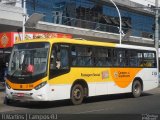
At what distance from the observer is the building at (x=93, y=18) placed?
35044 millimetres

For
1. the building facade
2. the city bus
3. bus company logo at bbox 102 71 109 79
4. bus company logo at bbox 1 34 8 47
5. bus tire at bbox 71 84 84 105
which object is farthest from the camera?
the building facade

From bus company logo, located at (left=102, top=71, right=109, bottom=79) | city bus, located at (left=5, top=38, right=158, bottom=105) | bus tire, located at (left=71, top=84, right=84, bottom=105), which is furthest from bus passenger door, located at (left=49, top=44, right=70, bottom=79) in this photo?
bus company logo, located at (left=102, top=71, right=109, bottom=79)

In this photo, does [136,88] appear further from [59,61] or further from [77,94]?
[59,61]

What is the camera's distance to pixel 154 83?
81.0 feet

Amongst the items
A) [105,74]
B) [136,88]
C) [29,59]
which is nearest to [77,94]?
[105,74]

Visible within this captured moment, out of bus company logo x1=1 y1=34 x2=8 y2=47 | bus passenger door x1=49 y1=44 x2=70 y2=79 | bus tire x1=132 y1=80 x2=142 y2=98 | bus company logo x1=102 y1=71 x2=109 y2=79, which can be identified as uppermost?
bus company logo x1=1 y1=34 x2=8 y2=47

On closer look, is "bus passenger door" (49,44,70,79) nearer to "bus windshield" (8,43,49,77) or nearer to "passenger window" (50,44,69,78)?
"passenger window" (50,44,69,78)

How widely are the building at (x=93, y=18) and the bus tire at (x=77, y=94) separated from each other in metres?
11.7

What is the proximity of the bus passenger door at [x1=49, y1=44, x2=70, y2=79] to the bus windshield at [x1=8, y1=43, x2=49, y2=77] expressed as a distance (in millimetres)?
316

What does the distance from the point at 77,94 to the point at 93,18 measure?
25687 mm

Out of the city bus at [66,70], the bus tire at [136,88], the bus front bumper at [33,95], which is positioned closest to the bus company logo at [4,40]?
the city bus at [66,70]

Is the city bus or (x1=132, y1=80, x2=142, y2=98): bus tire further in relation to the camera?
(x1=132, y1=80, x2=142, y2=98): bus tire

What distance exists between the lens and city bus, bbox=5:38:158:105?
17062 mm

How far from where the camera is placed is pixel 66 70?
59.2 feet
